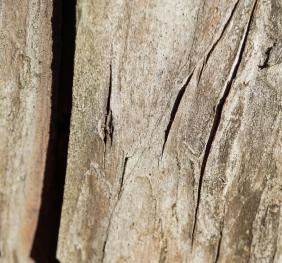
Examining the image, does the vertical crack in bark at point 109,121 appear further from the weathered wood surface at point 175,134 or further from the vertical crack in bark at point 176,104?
the vertical crack in bark at point 176,104

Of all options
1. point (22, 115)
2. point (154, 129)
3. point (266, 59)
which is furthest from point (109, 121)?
point (266, 59)

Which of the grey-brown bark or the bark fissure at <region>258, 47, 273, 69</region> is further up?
the bark fissure at <region>258, 47, 273, 69</region>

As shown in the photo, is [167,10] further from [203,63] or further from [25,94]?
[25,94]

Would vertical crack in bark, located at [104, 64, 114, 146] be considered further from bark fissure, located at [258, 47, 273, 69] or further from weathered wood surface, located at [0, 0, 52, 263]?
bark fissure, located at [258, 47, 273, 69]

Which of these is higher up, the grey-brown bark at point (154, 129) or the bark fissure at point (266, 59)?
the bark fissure at point (266, 59)

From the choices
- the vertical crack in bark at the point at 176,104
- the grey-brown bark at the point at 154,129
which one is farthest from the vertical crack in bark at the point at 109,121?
the vertical crack in bark at the point at 176,104

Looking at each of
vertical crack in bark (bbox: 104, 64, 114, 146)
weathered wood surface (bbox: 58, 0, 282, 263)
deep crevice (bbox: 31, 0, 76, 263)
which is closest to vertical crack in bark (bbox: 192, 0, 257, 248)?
weathered wood surface (bbox: 58, 0, 282, 263)
